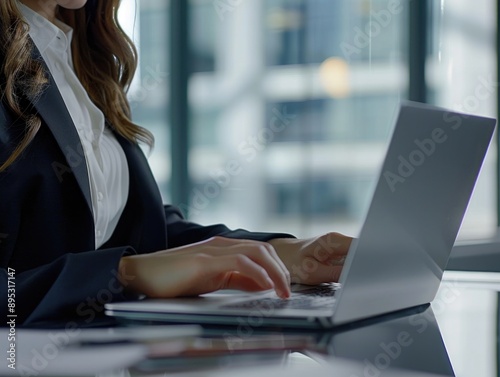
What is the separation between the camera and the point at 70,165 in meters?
1.12

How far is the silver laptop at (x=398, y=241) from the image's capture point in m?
0.70

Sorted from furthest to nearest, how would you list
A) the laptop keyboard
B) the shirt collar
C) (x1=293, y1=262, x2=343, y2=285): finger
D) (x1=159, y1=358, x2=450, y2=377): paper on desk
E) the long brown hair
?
the long brown hair → the shirt collar → (x1=293, y1=262, x2=343, y2=285): finger → the laptop keyboard → (x1=159, y1=358, x2=450, y2=377): paper on desk

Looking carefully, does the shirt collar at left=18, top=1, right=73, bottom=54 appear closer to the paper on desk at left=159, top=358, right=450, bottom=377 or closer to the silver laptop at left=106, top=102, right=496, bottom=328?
the silver laptop at left=106, top=102, right=496, bottom=328

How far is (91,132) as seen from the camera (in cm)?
139

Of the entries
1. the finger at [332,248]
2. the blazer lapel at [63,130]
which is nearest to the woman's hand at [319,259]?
the finger at [332,248]

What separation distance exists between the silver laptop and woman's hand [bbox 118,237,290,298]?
2 cm

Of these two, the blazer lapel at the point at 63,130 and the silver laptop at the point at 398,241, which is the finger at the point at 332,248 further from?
the blazer lapel at the point at 63,130

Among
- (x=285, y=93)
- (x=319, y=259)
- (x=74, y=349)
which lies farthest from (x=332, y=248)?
(x=285, y=93)

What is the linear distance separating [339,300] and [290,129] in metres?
4.61

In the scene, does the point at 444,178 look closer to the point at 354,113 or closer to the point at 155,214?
the point at 155,214

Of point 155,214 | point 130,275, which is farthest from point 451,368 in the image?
point 155,214

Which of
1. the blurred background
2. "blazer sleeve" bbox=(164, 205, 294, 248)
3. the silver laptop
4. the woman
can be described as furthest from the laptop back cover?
→ the blurred background

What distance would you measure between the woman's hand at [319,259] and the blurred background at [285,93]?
3.79m

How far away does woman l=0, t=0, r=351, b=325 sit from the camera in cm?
82
